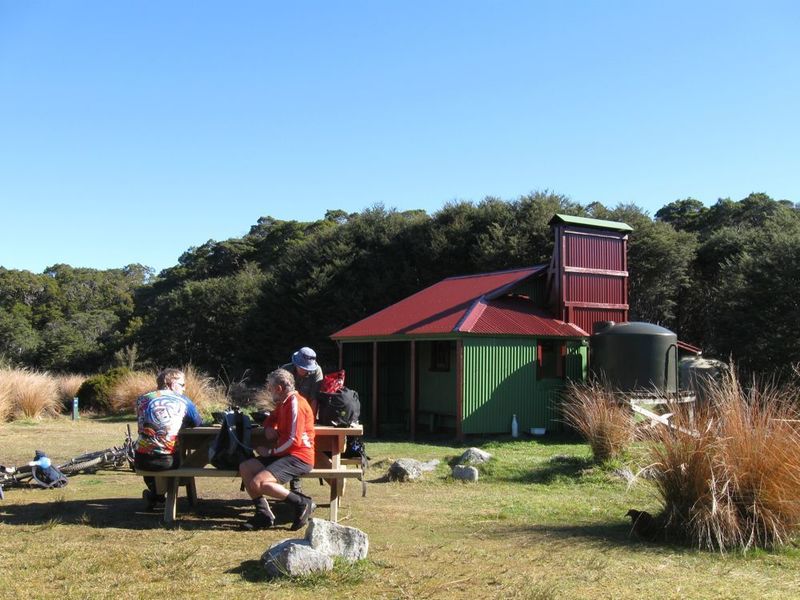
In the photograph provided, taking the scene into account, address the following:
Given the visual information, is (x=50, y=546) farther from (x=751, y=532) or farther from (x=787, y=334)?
(x=787, y=334)

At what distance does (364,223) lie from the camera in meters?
32.6

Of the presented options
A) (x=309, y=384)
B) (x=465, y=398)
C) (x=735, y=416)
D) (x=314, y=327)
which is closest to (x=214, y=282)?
(x=314, y=327)

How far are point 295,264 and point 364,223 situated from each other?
3315 millimetres

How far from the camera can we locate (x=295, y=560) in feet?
15.9

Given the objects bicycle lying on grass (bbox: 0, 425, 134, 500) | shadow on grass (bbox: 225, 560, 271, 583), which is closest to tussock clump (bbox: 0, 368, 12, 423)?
bicycle lying on grass (bbox: 0, 425, 134, 500)

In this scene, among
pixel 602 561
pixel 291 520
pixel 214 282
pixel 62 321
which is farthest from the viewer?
pixel 62 321

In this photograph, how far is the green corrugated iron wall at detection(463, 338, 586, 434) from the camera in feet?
53.0

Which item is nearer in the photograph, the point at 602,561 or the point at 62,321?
the point at 602,561

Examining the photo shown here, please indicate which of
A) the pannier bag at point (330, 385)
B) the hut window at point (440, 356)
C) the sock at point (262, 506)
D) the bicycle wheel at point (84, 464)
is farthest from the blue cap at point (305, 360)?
the hut window at point (440, 356)

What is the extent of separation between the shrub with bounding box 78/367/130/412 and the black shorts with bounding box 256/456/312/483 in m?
16.8

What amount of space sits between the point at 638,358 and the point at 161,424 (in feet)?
38.2

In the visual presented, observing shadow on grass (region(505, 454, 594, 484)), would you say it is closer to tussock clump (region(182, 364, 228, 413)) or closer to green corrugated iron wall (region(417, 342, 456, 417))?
green corrugated iron wall (region(417, 342, 456, 417))

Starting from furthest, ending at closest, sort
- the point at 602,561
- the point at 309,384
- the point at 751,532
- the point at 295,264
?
the point at 295,264 → the point at 309,384 → the point at 751,532 → the point at 602,561

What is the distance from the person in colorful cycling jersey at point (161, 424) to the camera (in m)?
6.57
